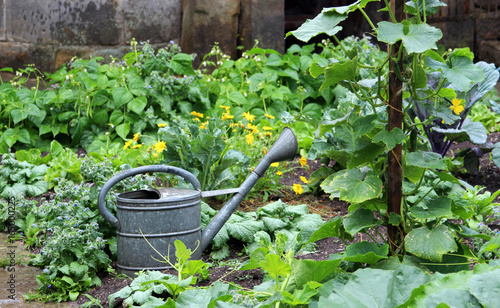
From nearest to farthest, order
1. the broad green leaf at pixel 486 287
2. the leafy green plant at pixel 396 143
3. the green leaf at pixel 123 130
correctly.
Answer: the broad green leaf at pixel 486 287, the leafy green plant at pixel 396 143, the green leaf at pixel 123 130

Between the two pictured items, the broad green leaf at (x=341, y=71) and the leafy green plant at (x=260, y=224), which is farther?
the leafy green plant at (x=260, y=224)

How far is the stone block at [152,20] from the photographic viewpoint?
5465 millimetres

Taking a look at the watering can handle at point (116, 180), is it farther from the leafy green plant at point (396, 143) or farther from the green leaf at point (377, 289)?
the green leaf at point (377, 289)

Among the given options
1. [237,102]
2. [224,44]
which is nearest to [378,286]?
[237,102]

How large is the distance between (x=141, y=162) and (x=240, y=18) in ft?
9.19

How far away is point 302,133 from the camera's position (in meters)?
4.10

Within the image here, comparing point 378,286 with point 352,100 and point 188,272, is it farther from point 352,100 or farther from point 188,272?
point 352,100

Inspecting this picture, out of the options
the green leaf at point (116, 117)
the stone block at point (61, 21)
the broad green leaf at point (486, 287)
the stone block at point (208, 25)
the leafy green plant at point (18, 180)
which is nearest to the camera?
the broad green leaf at point (486, 287)

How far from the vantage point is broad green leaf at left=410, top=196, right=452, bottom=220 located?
170cm

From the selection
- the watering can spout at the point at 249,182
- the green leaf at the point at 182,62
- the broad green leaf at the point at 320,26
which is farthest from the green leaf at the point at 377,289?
the green leaf at the point at 182,62

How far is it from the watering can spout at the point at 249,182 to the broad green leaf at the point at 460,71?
92cm

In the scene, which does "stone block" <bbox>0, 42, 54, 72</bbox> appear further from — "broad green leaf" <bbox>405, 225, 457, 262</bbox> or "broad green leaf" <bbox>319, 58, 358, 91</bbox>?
"broad green leaf" <bbox>405, 225, 457, 262</bbox>

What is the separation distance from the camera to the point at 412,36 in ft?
5.00

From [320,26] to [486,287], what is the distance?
2.82ft
